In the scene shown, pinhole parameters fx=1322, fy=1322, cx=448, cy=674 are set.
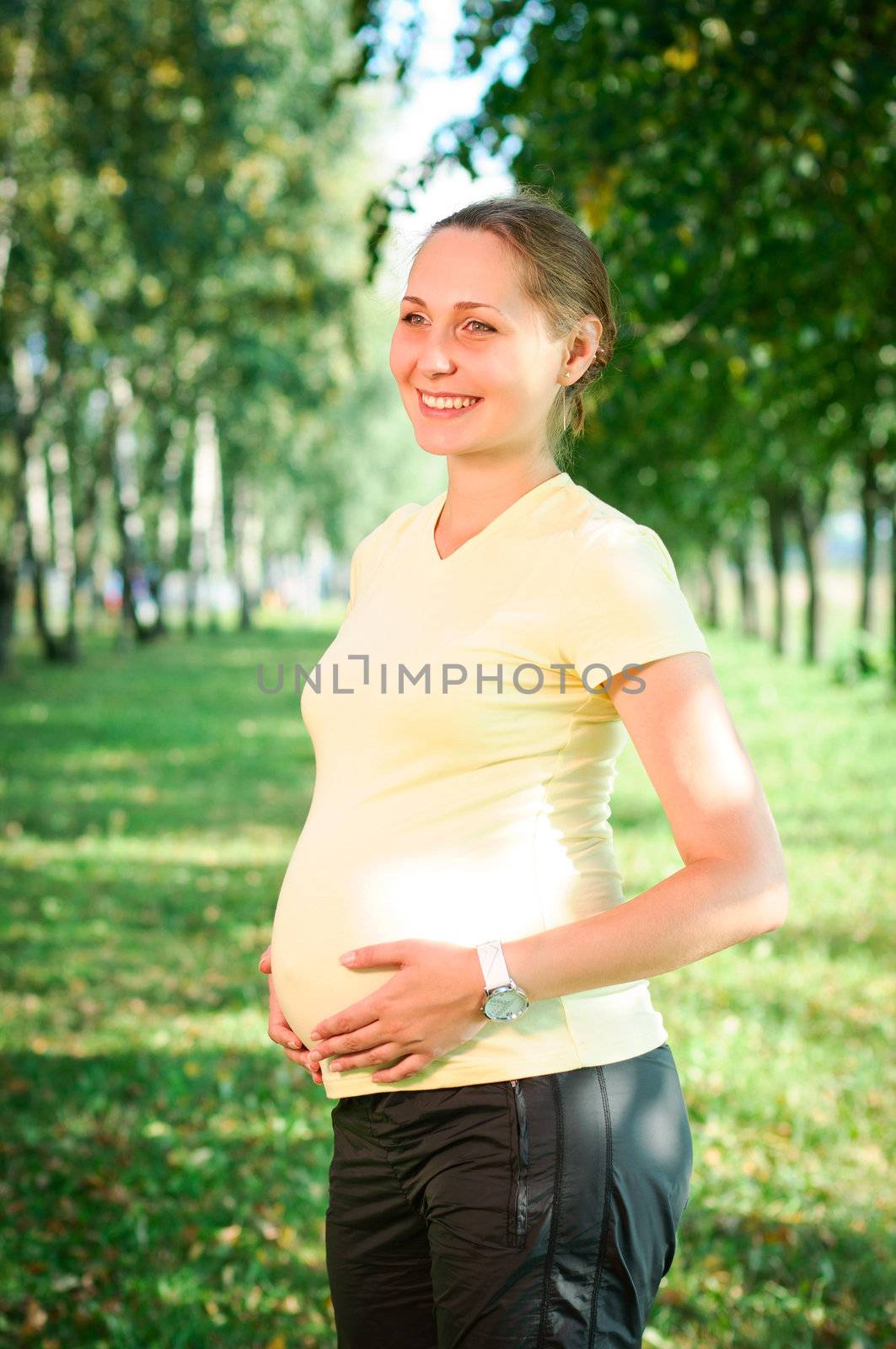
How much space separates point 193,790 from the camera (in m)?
11.6

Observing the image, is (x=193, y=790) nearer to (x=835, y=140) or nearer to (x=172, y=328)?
(x=835, y=140)

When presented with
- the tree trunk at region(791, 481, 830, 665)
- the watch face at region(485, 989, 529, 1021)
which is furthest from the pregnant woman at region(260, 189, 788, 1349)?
the tree trunk at region(791, 481, 830, 665)

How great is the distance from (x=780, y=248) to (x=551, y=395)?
15.0 feet

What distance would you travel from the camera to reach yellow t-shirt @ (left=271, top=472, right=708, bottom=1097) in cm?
170

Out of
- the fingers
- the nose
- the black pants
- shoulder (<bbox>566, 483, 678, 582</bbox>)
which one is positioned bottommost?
the black pants

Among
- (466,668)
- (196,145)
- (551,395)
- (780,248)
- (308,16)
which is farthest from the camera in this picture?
(308,16)

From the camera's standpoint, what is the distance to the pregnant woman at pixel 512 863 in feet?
5.34

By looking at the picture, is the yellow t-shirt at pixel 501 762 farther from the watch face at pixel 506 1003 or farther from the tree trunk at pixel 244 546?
the tree trunk at pixel 244 546

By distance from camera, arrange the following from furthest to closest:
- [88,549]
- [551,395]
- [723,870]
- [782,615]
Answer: [782,615], [88,549], [551,395], [723,870]

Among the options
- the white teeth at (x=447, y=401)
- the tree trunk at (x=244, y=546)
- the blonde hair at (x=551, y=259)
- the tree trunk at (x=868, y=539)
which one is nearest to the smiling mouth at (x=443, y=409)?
the white teeth at (x=447, y=401)

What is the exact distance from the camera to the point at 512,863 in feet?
5.74

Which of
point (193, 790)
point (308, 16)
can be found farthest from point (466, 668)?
point (308, 16)

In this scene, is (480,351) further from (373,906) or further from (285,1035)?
(285,1035)

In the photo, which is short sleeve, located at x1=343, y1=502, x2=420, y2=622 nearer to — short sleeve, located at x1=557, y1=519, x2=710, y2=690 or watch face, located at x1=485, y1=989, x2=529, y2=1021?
short sleeve, located at x1=557, y1=519, x2=710, y2=690
